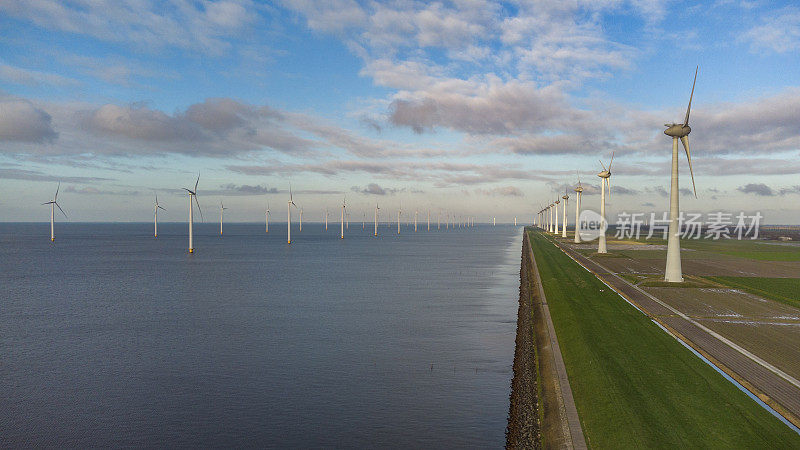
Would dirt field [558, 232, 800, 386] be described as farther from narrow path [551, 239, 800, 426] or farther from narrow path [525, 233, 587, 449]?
narrow path [525, 233, 587, 449]

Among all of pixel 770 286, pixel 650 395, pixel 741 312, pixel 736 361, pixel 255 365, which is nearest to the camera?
pixel 650 395

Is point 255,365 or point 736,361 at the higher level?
point 736,361

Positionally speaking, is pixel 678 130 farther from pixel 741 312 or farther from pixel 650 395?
pixel 650 395

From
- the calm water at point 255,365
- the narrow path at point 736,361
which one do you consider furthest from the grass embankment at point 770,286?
the calm water at point 255,365

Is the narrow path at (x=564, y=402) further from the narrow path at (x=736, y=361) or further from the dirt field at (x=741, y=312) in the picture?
the dirt field at (x=741, y=312)

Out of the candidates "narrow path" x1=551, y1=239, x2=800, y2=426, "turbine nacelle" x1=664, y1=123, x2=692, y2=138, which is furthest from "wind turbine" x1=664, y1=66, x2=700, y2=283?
"narrow path" x1=551, y1=239, x2=800, y2=426

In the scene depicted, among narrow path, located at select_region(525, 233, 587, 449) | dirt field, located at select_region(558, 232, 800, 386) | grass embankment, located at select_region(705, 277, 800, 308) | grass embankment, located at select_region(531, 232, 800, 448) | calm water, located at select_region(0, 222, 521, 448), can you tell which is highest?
grass embankment, located at select_region(705, 277, 800, 308)

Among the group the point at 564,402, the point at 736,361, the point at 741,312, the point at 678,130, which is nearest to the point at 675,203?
the point at 678,130

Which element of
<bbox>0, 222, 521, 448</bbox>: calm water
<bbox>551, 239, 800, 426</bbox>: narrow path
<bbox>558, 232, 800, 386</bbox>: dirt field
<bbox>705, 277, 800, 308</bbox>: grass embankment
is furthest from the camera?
<bbox>705, 277, 800, 308</bbox>: grass embankment
